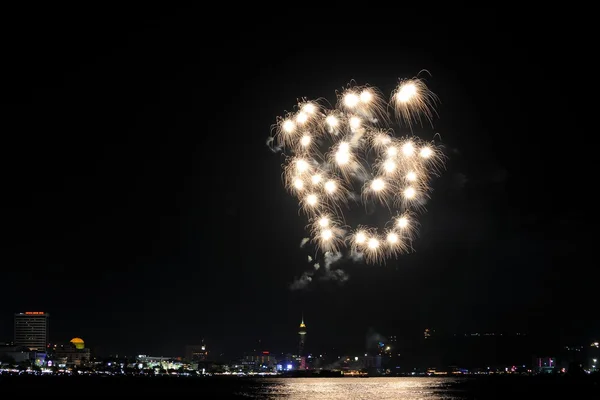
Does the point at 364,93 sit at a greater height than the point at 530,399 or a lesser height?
greater

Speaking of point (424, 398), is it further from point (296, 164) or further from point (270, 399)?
point (296, 164)

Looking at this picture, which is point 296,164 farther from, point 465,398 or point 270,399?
point 465,398

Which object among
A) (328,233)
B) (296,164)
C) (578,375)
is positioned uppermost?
(296,164)

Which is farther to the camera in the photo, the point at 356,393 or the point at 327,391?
the point at 327,391

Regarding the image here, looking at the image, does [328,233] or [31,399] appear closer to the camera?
[328,233]

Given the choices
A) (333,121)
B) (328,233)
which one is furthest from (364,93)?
(328,233)

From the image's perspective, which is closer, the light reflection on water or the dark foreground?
the light reflection on water

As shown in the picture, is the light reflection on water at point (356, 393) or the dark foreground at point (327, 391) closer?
the light reflection on water at point (356, 393)

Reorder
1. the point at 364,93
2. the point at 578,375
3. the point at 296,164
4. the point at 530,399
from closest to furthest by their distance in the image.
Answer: the point at 364,93 < the point at 296,164 < the point at 530,399 < the point at 578,375

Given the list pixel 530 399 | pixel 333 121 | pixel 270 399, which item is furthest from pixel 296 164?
pixel 530 399

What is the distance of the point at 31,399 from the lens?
9081 cm

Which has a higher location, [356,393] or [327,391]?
[356,393]

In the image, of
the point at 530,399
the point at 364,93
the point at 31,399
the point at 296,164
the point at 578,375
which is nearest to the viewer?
the point at 364,93

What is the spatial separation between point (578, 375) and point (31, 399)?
145 m
